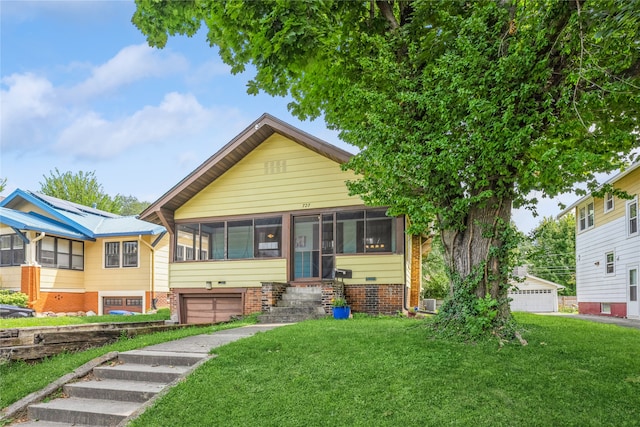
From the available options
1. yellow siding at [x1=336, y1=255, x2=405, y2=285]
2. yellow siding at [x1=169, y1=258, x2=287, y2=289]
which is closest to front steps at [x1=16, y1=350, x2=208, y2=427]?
yellow siding at [x1=336, y1=255, x2=405, y2=285]

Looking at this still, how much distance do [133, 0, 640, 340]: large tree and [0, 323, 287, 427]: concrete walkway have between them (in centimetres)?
399

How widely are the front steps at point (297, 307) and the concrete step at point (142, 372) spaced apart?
18.1 ft

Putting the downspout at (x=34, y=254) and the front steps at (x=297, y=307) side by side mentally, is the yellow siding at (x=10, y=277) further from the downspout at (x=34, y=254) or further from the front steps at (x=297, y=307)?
the front steps at (x=297, y=307)

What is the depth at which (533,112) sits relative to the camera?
5.95 meters

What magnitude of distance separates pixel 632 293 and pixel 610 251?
2336mm

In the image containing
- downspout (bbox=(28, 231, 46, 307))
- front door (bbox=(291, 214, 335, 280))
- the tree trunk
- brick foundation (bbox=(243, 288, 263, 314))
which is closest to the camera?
the tree trunk

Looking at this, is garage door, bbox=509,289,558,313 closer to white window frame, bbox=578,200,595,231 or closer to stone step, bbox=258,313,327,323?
white window frame, bbox=578,200,595,231

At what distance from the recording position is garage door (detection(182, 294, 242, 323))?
46.0ft

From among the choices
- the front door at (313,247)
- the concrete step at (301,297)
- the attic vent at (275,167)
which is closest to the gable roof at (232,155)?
the attic vent at (275,167)

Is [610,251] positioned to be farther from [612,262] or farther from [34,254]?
[34,254]

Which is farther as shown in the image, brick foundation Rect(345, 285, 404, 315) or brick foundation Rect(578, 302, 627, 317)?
brick foundation Rect(578, 302, 627, 317)

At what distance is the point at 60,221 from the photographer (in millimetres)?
20000

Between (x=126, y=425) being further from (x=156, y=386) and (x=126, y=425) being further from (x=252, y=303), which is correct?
(x=252, y=303)

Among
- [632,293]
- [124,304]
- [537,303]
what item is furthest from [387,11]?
[537,303]
